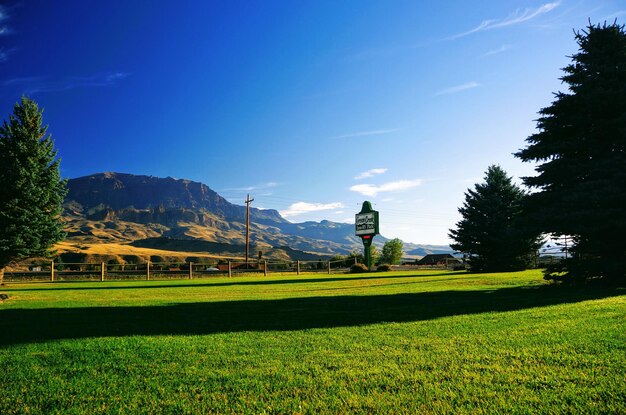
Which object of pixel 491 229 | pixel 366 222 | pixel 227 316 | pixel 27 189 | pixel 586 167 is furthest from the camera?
pixel 366 222

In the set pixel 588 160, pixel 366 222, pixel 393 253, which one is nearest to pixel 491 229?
pixel 366 222

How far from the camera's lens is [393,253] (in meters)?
74.5

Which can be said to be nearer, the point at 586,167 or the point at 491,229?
the point at 586,167

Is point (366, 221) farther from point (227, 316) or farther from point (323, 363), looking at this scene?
point (323, 363)

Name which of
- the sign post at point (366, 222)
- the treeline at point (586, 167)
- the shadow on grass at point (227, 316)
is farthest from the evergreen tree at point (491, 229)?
the shadow on grass at point (227, 316)

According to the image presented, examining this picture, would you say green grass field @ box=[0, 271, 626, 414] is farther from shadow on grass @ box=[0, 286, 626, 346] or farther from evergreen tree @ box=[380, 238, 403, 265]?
evergreen tree @ box=[380, 238, 403, 265]

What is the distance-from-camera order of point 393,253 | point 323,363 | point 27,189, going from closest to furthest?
point 323,363 → point 27,189 → point 393,253

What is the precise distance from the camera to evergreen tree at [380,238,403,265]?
7431 centimetres

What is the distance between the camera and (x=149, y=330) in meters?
7.08

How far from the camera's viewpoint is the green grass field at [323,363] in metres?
3.43

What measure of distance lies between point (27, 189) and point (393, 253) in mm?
63821

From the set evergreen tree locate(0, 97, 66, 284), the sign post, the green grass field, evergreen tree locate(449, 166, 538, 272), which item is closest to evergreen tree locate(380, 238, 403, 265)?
the sign post

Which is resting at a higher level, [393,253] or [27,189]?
[27,189]

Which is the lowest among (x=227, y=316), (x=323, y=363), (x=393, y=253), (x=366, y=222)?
(x=393, y=253)
